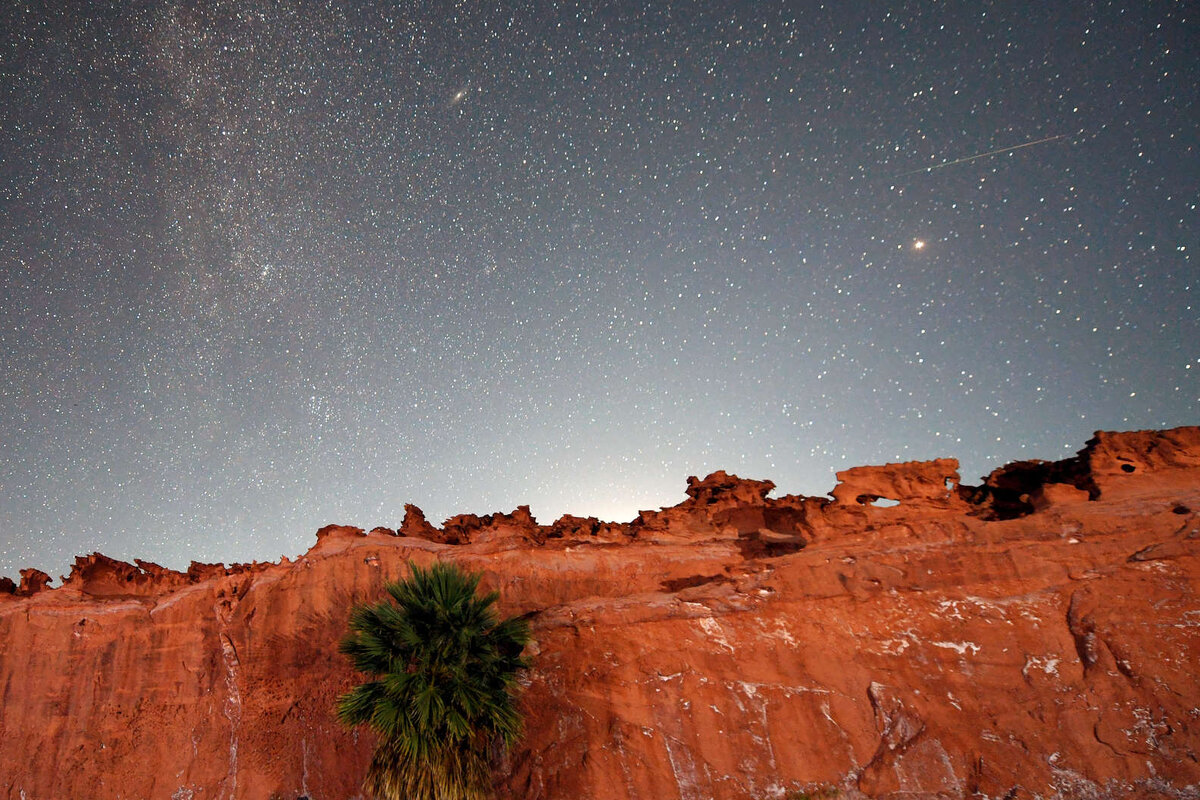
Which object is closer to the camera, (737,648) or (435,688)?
(435,688)

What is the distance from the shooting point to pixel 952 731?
12.3m

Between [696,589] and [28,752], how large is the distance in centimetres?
2053

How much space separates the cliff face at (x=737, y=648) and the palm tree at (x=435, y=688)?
176 cm

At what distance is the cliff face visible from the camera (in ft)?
40.1

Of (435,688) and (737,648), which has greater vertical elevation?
(435,688)

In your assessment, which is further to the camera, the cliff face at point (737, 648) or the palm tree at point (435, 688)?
the cliff face at point (737, 648)

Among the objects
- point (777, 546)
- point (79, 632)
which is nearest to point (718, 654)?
point (777, 546)

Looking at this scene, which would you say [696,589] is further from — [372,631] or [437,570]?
[372,631]

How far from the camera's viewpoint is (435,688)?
1129 cm

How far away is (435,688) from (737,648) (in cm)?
751

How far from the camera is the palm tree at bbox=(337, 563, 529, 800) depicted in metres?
10.9

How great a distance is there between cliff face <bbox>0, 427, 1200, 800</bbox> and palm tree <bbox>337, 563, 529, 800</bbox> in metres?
1.76

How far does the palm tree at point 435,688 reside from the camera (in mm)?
10906

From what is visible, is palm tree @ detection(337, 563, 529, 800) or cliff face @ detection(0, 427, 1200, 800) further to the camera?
cliff face @ detection(0, 427, 1200, 800)
